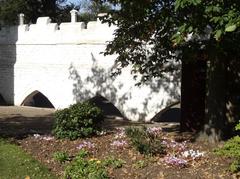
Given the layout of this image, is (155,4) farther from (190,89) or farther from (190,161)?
(190,89)

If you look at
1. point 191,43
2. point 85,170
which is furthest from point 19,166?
point 191,43

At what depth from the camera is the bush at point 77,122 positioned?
35.8 ft

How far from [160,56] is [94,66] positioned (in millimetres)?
7861

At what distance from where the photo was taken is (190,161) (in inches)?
337

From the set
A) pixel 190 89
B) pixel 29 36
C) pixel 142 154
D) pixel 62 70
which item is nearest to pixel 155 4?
pixel 142 154

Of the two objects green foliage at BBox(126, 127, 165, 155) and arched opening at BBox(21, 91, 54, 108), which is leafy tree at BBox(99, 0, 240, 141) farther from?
arched opening at BBox(21, 91, 54, 108)

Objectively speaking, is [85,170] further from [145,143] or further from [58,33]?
[58,33]

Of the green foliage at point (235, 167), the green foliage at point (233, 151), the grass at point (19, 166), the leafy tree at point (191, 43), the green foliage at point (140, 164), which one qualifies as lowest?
the grass at point (19, 166)

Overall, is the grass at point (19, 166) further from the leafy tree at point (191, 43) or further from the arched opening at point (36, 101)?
the arched opening at point (36, 101)

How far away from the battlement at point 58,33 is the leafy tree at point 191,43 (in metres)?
6.76

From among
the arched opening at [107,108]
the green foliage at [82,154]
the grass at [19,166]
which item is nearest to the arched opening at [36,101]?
the arched opening at [107,108]

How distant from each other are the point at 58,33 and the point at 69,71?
155 centimetres

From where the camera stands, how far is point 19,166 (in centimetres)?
905

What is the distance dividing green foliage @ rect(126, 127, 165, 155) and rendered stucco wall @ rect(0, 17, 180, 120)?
21.1 feet
